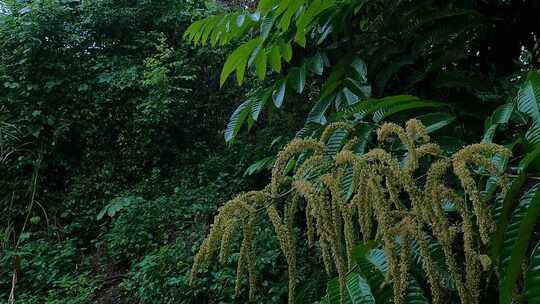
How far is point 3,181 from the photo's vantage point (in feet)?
16.4

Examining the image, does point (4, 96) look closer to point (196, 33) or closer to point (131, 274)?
point (131, 274)

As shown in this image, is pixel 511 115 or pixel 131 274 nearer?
pixel 511 115

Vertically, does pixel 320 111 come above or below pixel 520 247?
below

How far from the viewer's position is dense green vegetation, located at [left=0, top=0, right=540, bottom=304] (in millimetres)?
636

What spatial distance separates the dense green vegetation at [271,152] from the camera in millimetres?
636

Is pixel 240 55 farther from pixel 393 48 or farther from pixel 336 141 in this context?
pixel 336 141

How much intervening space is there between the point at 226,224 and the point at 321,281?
1.09 ft

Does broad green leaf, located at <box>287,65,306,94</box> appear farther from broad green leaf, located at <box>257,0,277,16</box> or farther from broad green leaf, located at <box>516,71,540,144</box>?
broad green leaf, located at <box>516,71,540,144</box>

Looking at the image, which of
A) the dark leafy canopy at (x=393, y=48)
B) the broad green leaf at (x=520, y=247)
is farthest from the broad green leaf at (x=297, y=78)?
the broad green leaf at (x=520, y=247)

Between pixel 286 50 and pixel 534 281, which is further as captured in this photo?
pixel 286 50

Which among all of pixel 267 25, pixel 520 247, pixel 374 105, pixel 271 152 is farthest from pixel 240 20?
pixel 271 152

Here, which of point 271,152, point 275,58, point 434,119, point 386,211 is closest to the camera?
point 386,211

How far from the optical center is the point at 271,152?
439cm

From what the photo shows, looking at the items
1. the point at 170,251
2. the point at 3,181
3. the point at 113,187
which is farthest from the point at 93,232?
the point at 170,251
